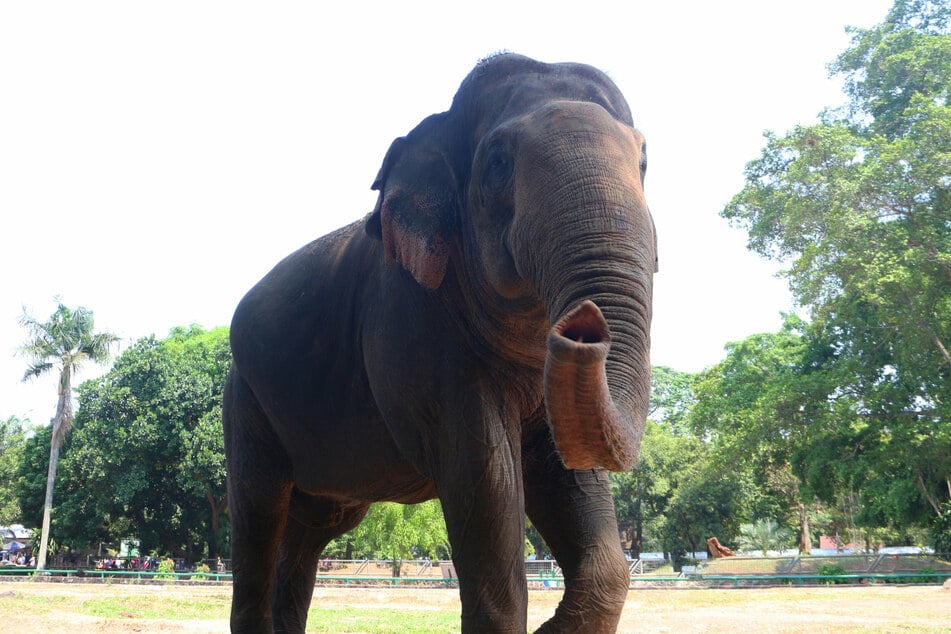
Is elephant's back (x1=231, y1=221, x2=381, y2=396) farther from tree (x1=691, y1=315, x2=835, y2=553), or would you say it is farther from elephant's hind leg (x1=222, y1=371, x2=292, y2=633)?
tree (x1=691, y1=315, x2=835, y2=553)

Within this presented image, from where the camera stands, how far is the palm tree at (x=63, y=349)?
35688mm

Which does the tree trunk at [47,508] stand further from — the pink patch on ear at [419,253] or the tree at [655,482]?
the pink patch on ear at [419,253]

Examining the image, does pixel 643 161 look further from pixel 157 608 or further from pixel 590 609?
pixel 157 608

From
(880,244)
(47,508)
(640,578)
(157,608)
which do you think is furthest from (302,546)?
(47,508)

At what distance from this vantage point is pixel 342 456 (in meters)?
3.81

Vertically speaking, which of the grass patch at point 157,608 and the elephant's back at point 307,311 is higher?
the elephant's back at point 307,311

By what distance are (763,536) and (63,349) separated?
35.1m

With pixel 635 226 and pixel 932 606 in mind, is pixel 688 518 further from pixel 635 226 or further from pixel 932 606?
pixel 635 226

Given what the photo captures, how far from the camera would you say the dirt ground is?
11211 mm

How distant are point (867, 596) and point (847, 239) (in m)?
8.32

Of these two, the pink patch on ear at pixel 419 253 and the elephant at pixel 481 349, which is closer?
the elephant at pixel 481 349

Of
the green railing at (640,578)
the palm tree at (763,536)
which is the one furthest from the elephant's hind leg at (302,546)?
the palm tree at (763,536)

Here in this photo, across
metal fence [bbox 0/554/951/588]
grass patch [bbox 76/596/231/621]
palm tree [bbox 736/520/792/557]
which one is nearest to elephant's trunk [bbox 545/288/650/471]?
grass patch [bbox 76/596/231/621]

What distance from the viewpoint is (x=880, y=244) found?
2078 cm
